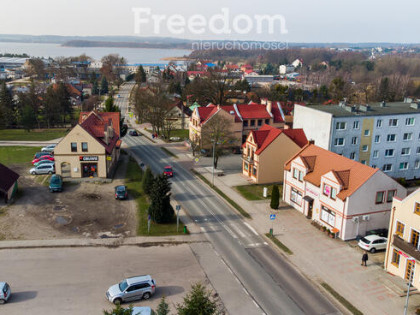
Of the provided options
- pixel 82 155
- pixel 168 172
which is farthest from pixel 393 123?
pixel 82 155

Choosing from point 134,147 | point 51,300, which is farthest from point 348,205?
point 134,147

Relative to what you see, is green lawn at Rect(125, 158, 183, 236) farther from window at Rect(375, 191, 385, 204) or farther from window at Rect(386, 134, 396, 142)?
window at Rect(386, 134, 396, 142)

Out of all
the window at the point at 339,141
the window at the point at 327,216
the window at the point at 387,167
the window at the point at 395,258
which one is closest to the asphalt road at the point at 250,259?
the window at the point at 327,216

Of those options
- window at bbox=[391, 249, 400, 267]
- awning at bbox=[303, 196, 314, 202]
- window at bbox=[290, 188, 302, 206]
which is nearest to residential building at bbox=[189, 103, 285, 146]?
window at bbox=[290, 188, 302, 206]

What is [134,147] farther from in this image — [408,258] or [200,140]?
[408,258]

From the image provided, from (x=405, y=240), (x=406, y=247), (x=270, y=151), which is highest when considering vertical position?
(x=270, y=151)

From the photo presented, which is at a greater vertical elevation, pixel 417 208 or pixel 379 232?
pixel 417 208

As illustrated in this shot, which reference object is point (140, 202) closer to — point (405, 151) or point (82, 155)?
point (82, 155)
